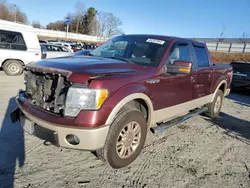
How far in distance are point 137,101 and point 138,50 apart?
1092mm

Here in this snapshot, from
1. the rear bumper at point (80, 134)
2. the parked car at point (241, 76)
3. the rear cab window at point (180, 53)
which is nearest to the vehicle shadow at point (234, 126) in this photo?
the rear cab window at point (180, 53)

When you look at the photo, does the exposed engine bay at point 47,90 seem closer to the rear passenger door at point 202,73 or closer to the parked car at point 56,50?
the rear passenger door at point 202,73

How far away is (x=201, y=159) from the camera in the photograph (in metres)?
3.41

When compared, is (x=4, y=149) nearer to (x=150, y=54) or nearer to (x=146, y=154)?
(x=146, y=154)

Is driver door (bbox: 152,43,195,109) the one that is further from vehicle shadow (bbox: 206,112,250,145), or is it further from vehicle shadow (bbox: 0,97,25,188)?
vehicle shadow (bbox: 0,97,25,188)

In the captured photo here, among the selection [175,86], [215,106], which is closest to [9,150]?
[175,86]

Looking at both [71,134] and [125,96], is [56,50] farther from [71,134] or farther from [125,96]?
[71,134]

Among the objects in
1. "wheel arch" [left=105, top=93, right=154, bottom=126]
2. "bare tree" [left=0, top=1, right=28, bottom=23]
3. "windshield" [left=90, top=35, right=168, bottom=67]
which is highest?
"bare tree" [left=0, top=1, right=28, bottom=23]

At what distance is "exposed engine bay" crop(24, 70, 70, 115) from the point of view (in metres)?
2.62

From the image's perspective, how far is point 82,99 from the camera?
8.14 ft

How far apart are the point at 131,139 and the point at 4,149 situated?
195cm

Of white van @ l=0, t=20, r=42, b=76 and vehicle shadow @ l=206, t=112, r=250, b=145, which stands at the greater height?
white van @ l=0, t=20, r=42, b=76

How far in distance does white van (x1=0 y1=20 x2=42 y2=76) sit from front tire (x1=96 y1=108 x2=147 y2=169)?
8.03 meters

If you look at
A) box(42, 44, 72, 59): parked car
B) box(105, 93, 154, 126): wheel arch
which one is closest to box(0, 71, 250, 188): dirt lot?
box(105, 93, 154, 126): wheel arch
